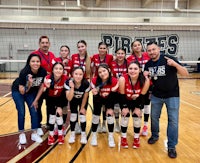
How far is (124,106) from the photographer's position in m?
3.56

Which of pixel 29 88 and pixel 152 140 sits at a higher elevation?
pixel 29 88

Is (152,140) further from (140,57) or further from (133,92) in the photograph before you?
(140,57)

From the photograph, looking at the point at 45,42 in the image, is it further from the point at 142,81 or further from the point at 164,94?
the point at 164,94

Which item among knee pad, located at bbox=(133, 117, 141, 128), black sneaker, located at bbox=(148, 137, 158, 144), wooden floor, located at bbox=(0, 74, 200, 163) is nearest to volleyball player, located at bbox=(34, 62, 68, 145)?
wooden floor, located at bbox=(0, 74, 200, 163)

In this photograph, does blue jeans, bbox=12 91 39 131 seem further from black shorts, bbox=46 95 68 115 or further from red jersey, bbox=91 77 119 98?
red jersey, bbox=91 77 119 98

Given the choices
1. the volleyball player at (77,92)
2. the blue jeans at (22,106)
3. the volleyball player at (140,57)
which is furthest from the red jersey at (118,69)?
the blue jeans at (22,106)

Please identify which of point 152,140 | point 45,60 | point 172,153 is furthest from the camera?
point 45,60

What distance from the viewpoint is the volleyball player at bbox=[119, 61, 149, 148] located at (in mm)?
3389

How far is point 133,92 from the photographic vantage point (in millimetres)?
3451

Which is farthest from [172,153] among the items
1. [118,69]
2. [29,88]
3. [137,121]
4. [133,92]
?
[29,88]

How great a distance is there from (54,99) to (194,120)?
129 inches

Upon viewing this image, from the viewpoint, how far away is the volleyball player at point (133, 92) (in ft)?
11.1

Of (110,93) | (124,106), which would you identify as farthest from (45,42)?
(124,106)

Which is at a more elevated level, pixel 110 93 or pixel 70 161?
pixel 110 93
